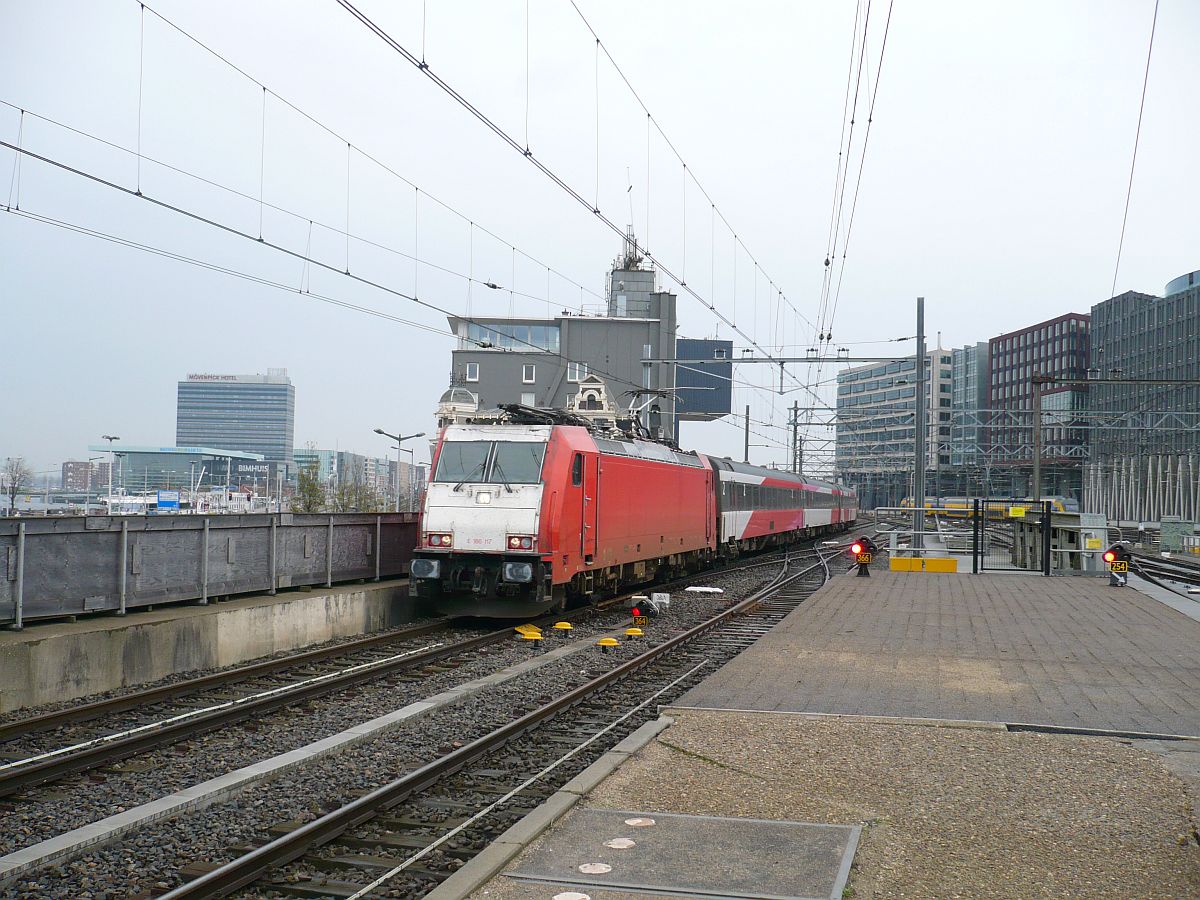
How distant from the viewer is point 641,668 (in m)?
12.5

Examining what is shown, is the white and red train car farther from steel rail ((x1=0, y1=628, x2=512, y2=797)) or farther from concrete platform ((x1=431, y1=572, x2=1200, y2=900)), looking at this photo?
concrete platform ((x1=431, y1=572, x2=1200, y2=900))

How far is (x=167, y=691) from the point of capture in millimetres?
10219

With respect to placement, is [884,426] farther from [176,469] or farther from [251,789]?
[251,789]

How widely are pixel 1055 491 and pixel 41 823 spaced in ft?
329

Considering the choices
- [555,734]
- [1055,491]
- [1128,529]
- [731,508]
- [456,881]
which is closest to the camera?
[456,881]

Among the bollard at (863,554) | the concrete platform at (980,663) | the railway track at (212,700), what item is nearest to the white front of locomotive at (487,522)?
the railway track at (212,700)

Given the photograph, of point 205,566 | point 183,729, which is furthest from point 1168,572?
point 183,729

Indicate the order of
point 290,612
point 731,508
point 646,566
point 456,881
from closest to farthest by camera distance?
1. point 456,881
2. point 290,612
3. point 646,566
4. point 731,508

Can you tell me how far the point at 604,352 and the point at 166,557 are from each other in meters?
64.0

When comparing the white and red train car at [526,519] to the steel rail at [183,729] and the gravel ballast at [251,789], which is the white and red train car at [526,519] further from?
the gravel ballast at [251,789]

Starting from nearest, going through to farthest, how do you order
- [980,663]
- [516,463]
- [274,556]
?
[980,663], [274,556], [516,463]

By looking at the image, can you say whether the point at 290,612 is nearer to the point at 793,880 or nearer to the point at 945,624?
the point at 945,624

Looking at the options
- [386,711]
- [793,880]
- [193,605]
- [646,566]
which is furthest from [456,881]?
[646,566]

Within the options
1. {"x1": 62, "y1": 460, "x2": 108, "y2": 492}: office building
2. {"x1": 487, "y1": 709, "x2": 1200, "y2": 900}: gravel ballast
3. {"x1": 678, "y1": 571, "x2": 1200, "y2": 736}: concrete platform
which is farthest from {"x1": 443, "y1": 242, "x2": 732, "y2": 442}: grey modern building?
{"x1": 487, "y1": 709, "x2": 1200, "y2": 900}: gravel ballast
